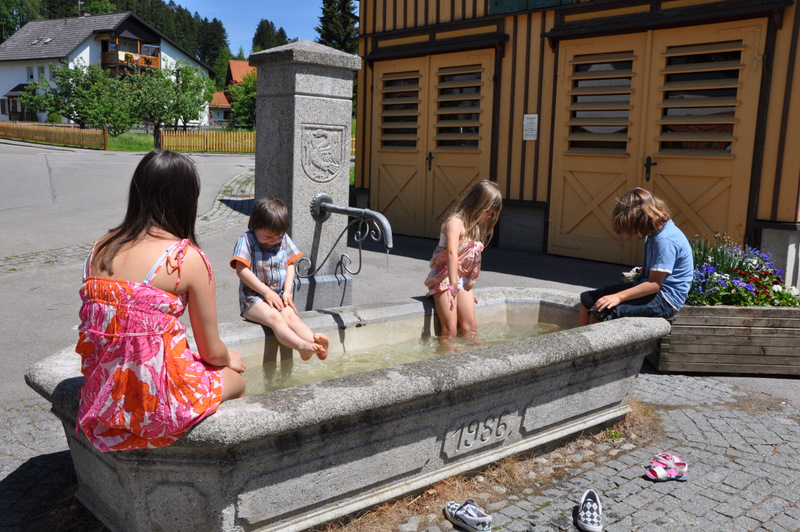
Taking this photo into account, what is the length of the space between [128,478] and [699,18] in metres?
8.24

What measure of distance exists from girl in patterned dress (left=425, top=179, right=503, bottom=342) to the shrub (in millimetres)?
1857

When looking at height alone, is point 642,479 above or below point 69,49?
below

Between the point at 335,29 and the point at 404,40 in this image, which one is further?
the point at 335,29

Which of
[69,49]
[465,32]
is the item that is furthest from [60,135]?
[465,32]

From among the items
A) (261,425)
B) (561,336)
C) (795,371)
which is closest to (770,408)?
(795,371)

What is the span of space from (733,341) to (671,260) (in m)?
1.19

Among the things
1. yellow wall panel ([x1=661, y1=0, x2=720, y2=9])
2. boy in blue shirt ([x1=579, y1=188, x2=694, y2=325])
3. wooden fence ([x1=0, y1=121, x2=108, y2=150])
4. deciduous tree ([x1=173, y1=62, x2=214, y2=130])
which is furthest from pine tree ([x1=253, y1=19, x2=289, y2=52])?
boy in blue shirt ([x1=579, y1=188, x2=694, y2=325])

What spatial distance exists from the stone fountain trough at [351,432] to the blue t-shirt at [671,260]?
658 mm

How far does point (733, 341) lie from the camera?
5547 millimetres

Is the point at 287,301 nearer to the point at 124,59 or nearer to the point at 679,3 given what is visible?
the point at 679,3

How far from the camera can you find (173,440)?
2.56 m

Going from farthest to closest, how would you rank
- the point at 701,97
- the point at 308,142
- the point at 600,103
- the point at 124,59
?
the point at 124,59
the point at 600,103
the point at 701,97
the point at 308,142

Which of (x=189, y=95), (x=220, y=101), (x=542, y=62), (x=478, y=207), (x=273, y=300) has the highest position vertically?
(x=220, y=101)

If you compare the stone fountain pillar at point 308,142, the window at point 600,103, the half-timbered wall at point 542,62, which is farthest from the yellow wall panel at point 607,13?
the stone fountain pillar at point 308,142
